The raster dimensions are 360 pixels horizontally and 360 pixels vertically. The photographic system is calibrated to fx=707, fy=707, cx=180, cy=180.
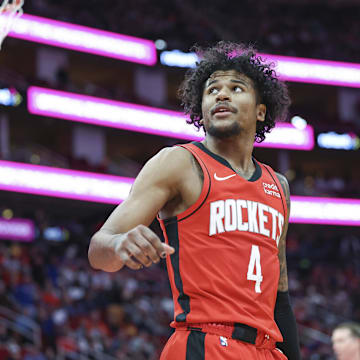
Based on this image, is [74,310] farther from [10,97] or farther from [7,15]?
[7,15]

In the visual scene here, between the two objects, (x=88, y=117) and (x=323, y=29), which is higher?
(x=323, y=29)

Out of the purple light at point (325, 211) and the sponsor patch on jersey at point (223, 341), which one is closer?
the sponsor patch on jersey at point (223, 341)

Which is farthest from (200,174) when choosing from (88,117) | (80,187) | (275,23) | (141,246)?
(275,23)

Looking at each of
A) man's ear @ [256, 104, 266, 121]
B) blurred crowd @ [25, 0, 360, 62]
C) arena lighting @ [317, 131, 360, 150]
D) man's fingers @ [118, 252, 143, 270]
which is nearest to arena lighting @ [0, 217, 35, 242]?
blurred crowd @ [25, 0, 360, 62]

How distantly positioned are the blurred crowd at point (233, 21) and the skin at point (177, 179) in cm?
1871

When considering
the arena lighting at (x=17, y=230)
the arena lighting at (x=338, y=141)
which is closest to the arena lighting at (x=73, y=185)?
the arena lighting at (x=17, y=230)

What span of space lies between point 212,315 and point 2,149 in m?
18.3

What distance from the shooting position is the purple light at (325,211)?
73.3 ft

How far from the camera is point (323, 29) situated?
28922mm

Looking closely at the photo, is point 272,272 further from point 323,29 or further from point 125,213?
point 323,29

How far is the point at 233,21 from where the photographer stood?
88.3 feet

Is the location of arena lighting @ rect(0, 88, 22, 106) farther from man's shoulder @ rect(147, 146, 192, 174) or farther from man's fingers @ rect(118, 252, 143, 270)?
man's fingers @ rect(118, 252, 143, 270)

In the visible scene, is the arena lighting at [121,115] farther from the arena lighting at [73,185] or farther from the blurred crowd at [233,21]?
the blurred crowd at [233,21]

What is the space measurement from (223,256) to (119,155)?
20.7 metres
